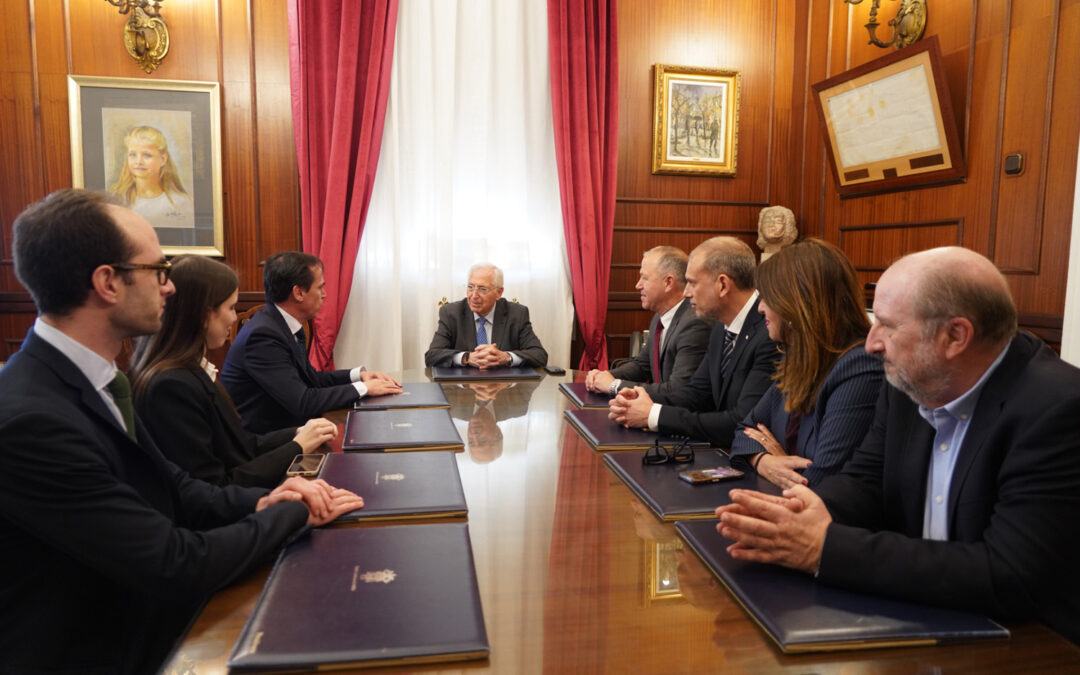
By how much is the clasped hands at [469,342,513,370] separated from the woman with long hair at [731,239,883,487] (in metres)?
1.86

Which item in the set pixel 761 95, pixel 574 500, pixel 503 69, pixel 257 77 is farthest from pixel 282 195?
pixel 574 500

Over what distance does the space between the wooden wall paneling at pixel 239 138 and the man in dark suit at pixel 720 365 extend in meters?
3.29

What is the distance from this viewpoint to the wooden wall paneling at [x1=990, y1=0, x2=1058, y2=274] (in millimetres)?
3559

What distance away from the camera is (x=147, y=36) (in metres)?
4.64

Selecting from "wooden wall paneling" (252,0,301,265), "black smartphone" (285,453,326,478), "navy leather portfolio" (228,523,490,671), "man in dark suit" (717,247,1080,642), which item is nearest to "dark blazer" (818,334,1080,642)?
"man in dark suit" (717,247,1080,642)

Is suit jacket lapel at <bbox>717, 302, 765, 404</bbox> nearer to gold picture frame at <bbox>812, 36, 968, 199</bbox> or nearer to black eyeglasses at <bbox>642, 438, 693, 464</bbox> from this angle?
black eyeglasses at <bbox>642, 438, 693, 464</bbox>

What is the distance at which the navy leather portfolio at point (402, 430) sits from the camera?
214 cm

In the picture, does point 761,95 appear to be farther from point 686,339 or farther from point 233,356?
point 233,356

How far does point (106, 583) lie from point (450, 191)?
4113 millimetres

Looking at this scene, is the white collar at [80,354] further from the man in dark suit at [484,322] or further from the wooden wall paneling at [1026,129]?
the wooden wall paneling at [1026,129]

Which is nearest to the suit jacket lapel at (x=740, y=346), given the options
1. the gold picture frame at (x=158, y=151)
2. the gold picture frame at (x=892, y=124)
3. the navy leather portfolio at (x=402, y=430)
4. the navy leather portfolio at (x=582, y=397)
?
the navy leather portfolio at (x=582, y=397)

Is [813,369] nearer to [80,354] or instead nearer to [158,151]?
[80,354]

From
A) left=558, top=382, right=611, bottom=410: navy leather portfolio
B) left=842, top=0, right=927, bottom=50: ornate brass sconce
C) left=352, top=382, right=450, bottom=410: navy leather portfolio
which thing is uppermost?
left=842, top=0, right=927, bottom=50: ornate brass sconce

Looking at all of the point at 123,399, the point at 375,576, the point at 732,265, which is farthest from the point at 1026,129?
the point at 123,399
